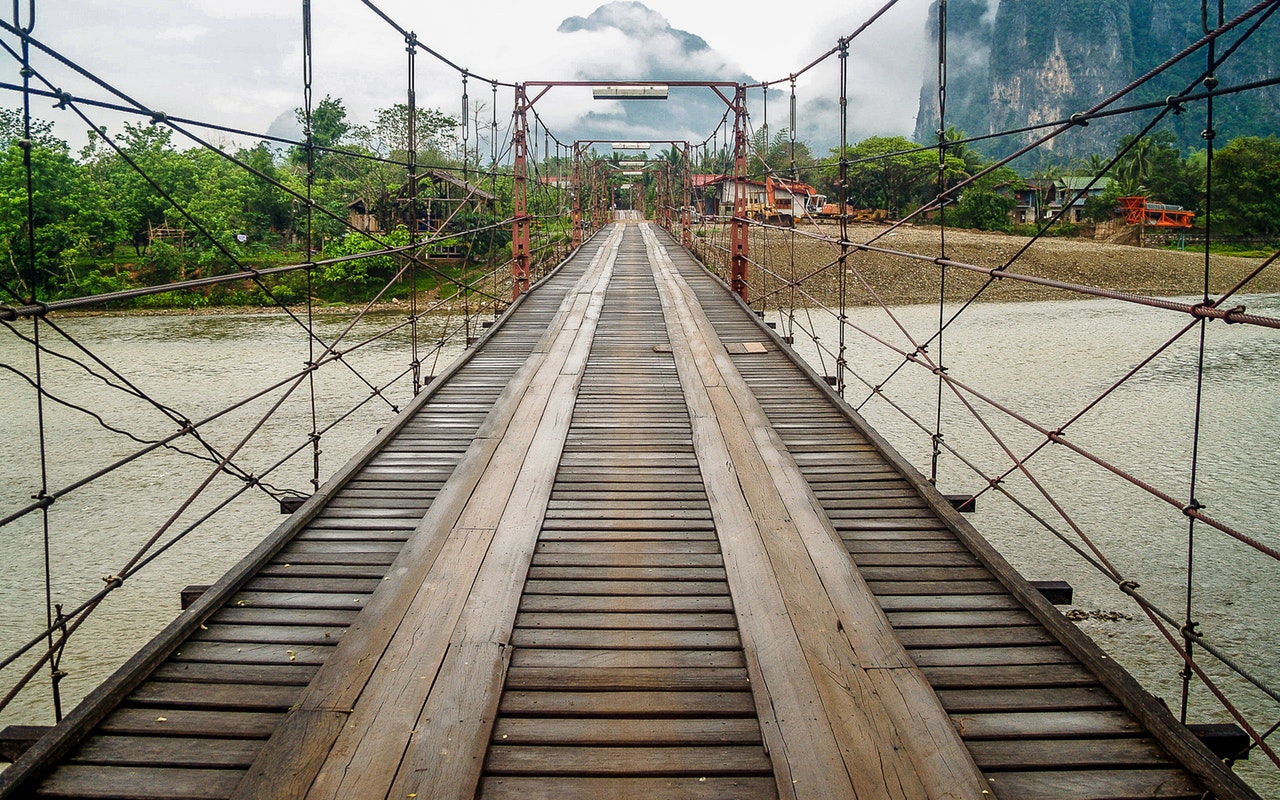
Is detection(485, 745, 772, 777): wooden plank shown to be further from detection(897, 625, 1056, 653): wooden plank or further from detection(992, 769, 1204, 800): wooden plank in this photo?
detection(897, 625, 1056, 653): wooden plank

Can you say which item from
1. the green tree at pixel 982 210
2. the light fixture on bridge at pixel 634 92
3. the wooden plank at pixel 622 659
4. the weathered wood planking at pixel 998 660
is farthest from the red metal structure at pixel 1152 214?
the wooden plank at pixel 622 659

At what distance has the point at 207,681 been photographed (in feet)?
5.89

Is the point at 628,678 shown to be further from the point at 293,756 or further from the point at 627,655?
the point at 293,756

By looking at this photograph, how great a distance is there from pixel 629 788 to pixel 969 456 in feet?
20.3

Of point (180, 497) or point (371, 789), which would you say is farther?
point (180, 497)

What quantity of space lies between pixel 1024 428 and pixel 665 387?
4895 mm

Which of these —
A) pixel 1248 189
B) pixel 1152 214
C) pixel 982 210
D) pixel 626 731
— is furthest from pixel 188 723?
pixel 1152 214

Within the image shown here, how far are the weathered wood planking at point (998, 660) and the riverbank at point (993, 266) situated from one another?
39.5ft

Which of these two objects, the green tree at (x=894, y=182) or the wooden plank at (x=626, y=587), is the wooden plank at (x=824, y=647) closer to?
the wooden plank at (x=626, y=587)

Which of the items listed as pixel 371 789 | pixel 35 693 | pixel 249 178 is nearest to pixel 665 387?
pixel 371 789

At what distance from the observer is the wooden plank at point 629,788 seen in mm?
1488

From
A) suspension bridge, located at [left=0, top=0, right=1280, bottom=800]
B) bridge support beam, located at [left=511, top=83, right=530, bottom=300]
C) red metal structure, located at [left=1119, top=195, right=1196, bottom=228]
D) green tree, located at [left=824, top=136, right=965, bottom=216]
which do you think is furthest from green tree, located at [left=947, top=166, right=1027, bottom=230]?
suspension bridge, located at [left=0, top=0, right=1280, bottom=800]

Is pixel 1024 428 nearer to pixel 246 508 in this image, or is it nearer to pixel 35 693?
pixel 246 508

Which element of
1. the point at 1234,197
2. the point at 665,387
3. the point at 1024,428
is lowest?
the point at 1024,428
